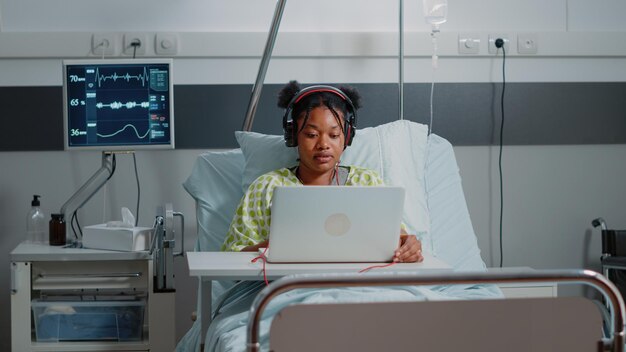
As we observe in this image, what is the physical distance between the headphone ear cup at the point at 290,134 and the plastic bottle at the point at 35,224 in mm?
1067

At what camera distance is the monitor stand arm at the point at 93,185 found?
2977mm

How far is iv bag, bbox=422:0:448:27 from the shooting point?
3277 mm

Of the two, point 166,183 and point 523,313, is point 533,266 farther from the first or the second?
point 523,313

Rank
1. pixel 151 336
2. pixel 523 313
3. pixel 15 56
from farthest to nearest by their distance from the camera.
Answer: pixel 15 56 → pixel 151 336 → pixel 523 313

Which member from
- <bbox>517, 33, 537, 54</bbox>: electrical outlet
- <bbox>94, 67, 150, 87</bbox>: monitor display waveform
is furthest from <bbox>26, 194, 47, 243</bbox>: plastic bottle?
<bbox>517, 33, 537, 54</bbox>: electrical outlet

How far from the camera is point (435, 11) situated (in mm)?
3285

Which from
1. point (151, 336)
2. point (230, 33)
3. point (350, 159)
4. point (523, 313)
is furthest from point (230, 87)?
point (523, 313)

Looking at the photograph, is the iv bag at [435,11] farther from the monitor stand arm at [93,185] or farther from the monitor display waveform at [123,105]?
the monitor stand arm at [93,185]

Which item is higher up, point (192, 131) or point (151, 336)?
point (192, 131)

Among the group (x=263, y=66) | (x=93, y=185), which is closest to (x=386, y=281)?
(x=263, y=66)

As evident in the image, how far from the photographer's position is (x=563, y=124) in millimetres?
3623

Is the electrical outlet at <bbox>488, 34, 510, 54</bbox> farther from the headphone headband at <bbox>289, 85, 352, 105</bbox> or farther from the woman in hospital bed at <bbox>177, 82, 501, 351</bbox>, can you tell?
the headphone headband at <bbox>289, 85, 352, 105</bbox>

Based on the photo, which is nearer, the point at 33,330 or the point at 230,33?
the point at 33,330

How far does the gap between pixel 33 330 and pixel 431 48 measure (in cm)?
193
